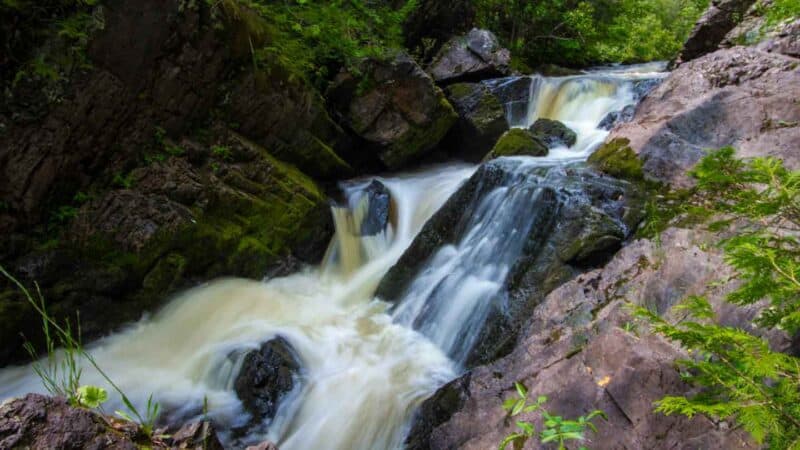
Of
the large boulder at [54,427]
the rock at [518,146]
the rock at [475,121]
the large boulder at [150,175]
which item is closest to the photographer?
the large boulder at [54,427]

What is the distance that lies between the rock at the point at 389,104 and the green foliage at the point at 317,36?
32cm

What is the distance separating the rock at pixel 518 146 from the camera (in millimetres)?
7406

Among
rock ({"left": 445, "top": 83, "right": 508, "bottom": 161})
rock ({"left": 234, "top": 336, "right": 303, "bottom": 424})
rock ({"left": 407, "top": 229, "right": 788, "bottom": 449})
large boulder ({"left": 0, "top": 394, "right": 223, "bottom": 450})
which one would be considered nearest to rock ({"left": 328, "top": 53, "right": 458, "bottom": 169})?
rock ({"left": 445, "top": 83, "right": 508, "bottom": 161})

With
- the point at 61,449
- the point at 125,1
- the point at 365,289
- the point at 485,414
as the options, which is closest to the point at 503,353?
the point at 485,414

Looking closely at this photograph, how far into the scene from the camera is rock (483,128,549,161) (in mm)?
7406

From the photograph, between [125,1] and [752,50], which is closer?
[125,1]

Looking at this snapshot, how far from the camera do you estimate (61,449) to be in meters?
1.91

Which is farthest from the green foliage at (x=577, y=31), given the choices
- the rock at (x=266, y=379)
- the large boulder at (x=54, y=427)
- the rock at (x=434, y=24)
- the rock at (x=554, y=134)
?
the large boulder at (x=54, y=427)

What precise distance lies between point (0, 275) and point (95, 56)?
2694 mm

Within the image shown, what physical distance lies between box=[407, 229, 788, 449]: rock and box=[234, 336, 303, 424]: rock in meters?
1.44

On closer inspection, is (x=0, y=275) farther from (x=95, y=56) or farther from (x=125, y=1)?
(x=125, y=1)

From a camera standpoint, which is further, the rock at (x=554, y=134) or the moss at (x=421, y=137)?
the moss at (x=421, y=137)

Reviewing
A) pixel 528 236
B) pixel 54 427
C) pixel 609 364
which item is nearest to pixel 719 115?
→ pixel 528 236

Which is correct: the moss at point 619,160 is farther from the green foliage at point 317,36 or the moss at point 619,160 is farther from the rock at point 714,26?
the rock at point 714,26
